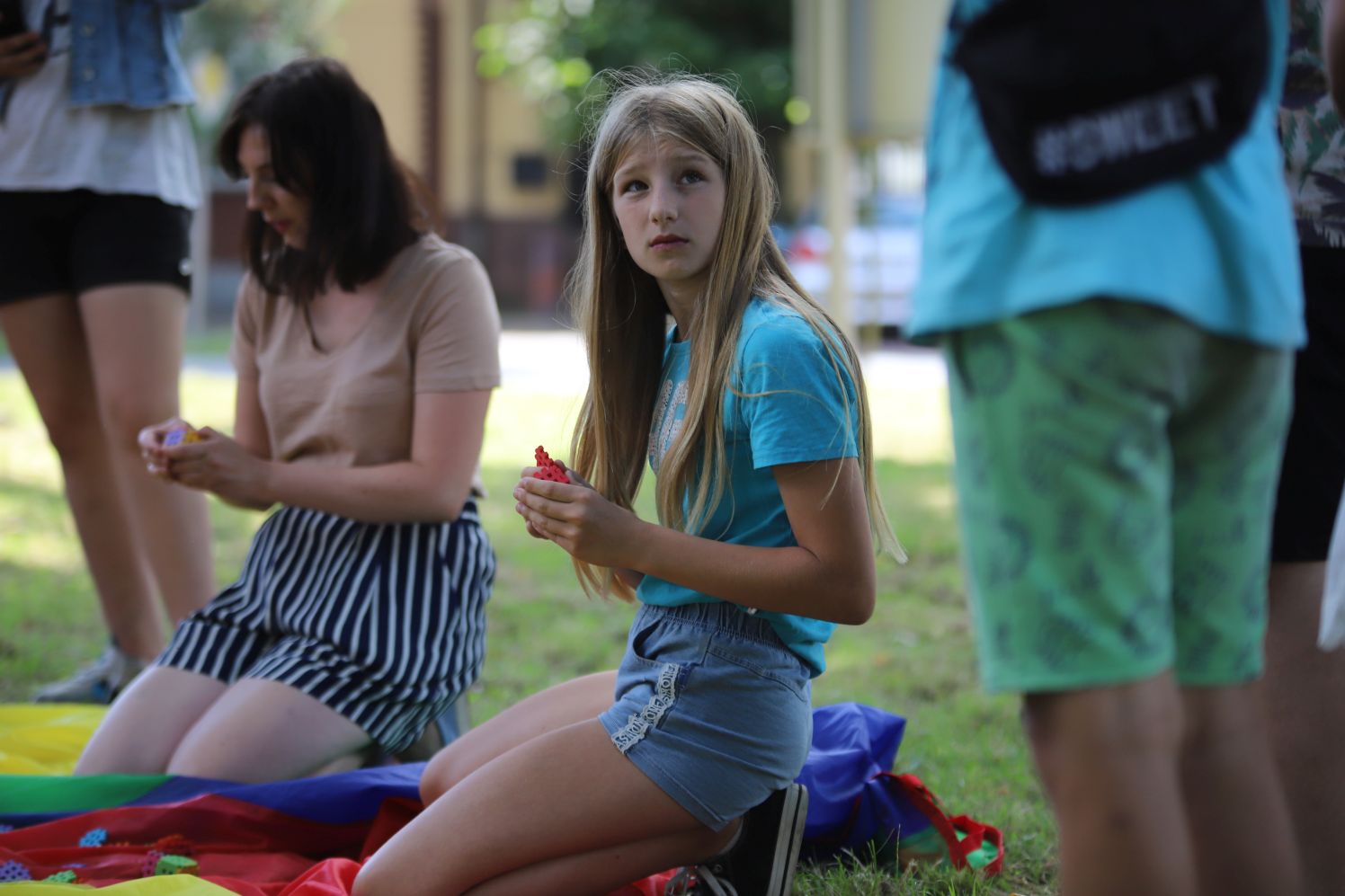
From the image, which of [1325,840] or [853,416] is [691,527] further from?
[1325,840]

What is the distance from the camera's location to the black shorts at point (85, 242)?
3.17 meters

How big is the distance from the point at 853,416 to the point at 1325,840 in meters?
0.83

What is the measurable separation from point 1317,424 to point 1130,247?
0.83 m

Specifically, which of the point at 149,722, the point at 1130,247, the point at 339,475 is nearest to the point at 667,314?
the point at 339,475

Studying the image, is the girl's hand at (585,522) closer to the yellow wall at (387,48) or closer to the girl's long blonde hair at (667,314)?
the girl's long blonde hair at (667,314)

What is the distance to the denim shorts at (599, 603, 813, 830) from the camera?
1.95 meters

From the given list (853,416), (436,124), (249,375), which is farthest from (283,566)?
(436,124)

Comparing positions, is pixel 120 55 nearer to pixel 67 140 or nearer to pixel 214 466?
pixel 67 140

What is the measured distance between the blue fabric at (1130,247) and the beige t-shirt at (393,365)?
152cm

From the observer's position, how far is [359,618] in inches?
103

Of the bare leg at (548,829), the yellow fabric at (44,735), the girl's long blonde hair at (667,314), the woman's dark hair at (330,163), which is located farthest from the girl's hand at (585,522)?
the yellow fabric at (44,735)

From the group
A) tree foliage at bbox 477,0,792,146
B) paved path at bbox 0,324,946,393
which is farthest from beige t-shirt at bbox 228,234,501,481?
tree foliage at bbox 477,0,792,146

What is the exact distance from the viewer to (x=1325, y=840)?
1.86 meters

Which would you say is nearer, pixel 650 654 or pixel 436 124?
pixel 650 654
